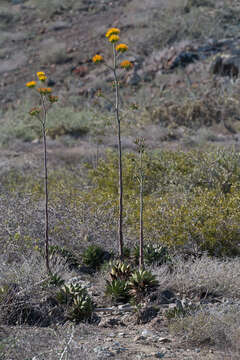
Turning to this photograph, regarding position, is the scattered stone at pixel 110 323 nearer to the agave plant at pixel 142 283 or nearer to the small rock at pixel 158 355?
the agave plant at pixel 142 283

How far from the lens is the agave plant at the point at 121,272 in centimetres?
544

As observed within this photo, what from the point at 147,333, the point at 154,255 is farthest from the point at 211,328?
the point at 154,255

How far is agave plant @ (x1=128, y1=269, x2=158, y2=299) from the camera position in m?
5.07

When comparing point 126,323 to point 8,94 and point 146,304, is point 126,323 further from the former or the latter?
point 8,94

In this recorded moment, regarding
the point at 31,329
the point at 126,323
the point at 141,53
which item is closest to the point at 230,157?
the point at 126,323

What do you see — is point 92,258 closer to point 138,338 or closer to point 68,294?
point 68,294

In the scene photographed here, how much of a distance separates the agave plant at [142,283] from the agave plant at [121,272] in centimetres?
31

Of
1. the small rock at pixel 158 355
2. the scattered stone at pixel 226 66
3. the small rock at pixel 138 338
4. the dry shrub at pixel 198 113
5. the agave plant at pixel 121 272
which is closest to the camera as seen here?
the small rock at pixel 158 355

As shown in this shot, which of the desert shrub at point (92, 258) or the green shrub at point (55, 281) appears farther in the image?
the desert shrub at point (92, 258)

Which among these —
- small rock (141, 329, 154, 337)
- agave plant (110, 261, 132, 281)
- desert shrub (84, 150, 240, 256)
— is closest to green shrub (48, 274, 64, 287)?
agave plant (110, 261, 132, 281)

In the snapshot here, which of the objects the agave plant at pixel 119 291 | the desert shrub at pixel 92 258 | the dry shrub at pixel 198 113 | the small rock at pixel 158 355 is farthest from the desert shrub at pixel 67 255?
the dry shrub at pixel 198 113

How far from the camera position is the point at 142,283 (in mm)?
5066

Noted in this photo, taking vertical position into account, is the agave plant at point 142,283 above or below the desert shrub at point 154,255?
above

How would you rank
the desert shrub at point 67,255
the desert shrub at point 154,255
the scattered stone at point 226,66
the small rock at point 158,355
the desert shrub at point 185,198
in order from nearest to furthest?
the small rock at point 158,355, the desert shrub at point 154,255, the desert shrub at point 67,255, the desert shrub at point 185,198, the scattered stone at point 226,66
